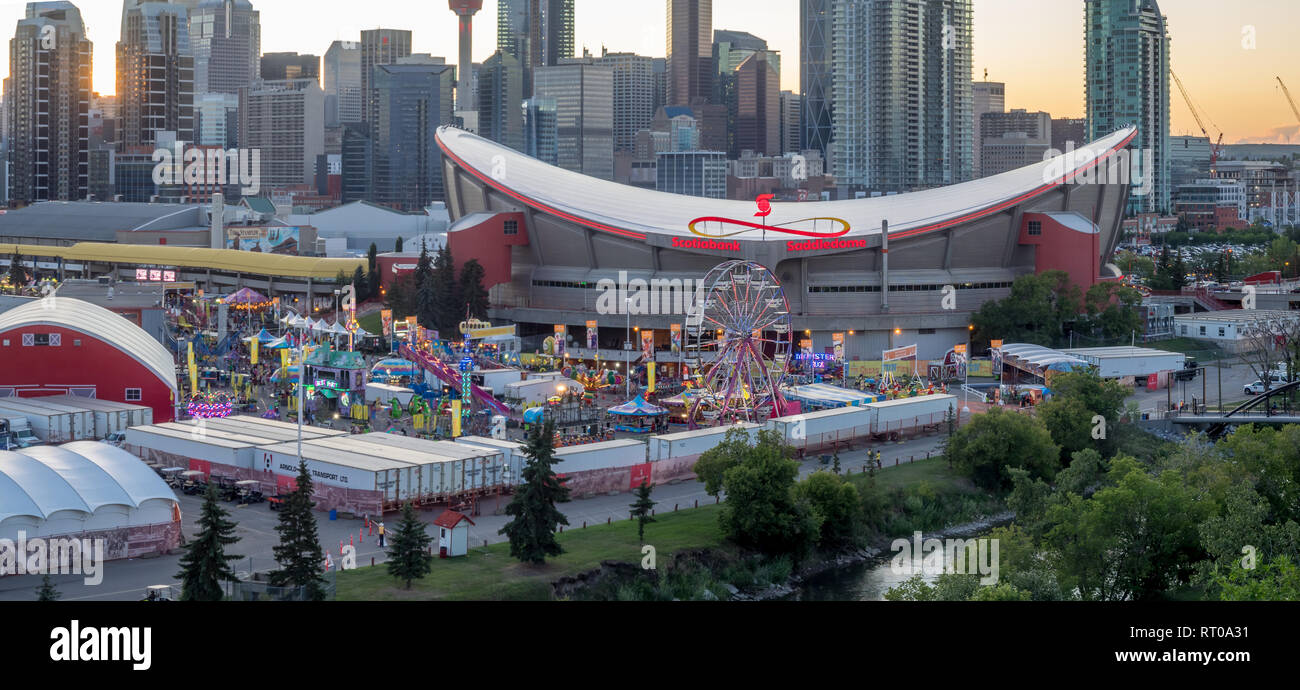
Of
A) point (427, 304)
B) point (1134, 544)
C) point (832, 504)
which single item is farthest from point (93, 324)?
point (1134, 544)

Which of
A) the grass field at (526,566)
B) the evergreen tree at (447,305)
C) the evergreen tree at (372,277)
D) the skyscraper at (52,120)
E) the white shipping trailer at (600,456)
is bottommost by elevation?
the grass field at (526,566)

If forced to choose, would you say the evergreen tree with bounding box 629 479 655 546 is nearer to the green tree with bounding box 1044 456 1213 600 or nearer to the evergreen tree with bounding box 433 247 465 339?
the green tree with bounding box 1044 456 1213 600

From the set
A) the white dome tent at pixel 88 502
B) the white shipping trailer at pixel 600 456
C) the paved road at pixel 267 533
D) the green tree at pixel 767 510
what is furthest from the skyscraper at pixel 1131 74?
the white dome tent at pixel 88 502

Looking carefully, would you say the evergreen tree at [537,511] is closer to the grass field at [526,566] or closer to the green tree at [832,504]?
the grass field at [526,566]

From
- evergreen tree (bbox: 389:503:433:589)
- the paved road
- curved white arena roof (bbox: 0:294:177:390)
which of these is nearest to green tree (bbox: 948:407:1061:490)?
the paved road

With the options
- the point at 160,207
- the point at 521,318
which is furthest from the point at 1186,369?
the point at 160,207

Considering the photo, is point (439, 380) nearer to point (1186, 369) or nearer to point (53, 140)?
point (1186, 369)
